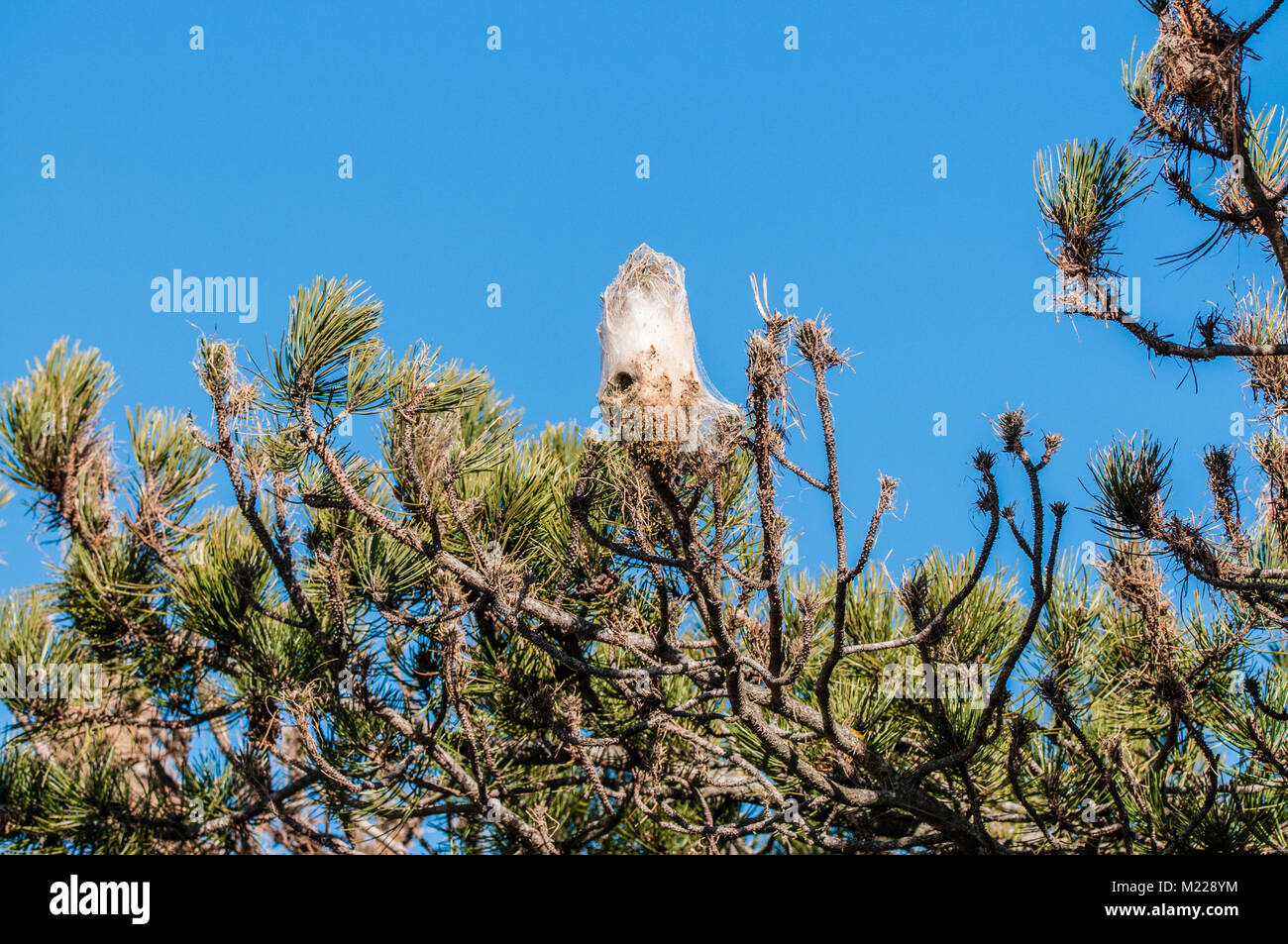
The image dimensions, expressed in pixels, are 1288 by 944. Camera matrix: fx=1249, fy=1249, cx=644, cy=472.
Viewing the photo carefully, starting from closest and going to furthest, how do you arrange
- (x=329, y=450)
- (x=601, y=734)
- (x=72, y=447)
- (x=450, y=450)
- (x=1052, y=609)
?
(x=329, y=450) < (x=450, y=450) < (x=72, y=447) < (x=601, y=734) < (x=1052, y=609)

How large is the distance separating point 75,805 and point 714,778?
2699 millimetres

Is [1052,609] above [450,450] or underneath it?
underneath

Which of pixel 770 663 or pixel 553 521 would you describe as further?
pixel 553 521

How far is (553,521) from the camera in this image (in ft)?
16.5

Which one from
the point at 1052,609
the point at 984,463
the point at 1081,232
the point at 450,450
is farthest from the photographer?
the point at 1052,609

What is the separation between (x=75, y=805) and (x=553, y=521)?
228 cm
